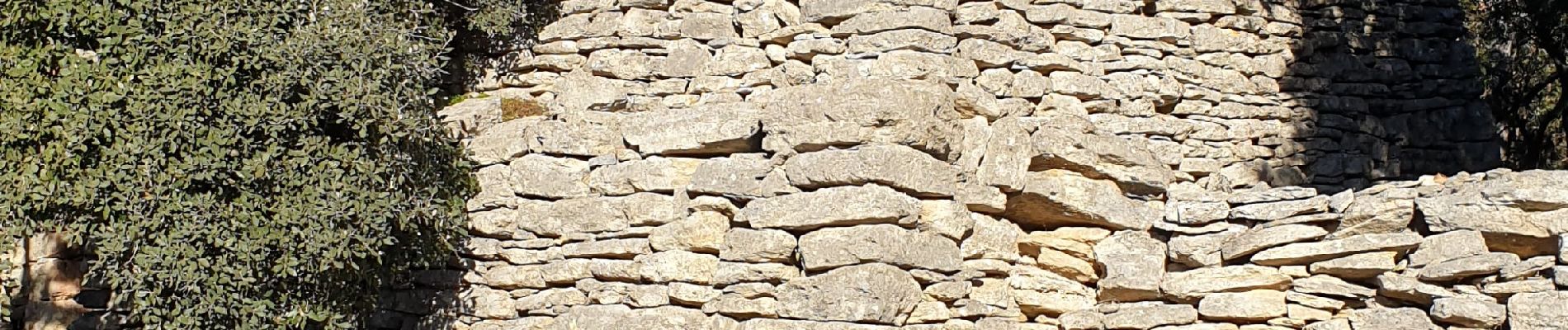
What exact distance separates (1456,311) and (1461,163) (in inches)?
114

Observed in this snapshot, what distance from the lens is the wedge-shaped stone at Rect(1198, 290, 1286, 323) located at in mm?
7098

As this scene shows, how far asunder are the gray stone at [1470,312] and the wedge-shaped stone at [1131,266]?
124cm

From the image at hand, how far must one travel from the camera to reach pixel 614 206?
750 centimetres

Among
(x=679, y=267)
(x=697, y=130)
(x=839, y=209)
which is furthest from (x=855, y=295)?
(x=697, y=130)

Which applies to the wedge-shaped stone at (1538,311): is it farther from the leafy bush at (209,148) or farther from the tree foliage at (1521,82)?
the tree foliage at (1521,82)

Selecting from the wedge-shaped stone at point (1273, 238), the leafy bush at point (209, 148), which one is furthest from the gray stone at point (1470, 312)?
the leafy bush at point (209, 148)

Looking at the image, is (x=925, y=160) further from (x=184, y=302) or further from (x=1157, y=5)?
(x=184, y=302)

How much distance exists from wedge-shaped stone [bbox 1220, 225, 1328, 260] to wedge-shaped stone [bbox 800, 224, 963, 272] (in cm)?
146

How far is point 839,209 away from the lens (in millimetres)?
6777

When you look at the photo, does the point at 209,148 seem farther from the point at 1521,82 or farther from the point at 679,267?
the point at 1521,82

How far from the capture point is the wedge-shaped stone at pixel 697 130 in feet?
24.1

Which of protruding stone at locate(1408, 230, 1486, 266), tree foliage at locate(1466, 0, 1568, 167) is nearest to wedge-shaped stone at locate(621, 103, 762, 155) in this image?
protruding stone at locate(1408, 230, 1486, 266)

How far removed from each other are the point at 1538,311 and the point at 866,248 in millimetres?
2721

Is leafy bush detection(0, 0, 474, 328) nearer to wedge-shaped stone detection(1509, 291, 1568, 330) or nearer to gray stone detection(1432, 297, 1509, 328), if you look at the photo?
gray stone detection(1432, 297, 1509, 328)
